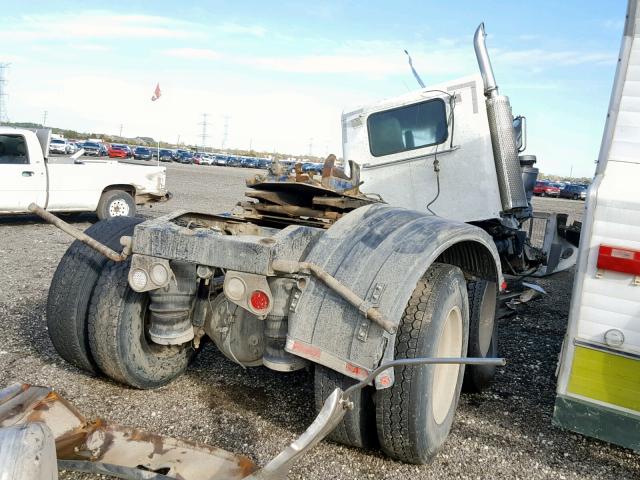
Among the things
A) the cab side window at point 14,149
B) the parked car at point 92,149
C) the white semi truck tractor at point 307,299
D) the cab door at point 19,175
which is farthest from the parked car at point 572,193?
the white semi truck tractor at point 307,299

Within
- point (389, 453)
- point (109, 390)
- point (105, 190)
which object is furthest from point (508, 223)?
point (105, 190)

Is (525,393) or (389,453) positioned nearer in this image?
(389,453)

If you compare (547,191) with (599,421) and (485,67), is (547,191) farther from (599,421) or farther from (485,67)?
(599,421)

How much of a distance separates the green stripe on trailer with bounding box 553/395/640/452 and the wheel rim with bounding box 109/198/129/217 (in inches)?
417

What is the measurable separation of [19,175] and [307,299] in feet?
31.9

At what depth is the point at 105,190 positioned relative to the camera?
12156mm

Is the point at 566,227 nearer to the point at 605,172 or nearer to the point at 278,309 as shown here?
the point at 605,172

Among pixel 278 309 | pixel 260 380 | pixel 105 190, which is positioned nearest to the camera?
pixel 278 309

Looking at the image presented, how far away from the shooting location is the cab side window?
10.7 metres

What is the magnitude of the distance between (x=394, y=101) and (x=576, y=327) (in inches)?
147

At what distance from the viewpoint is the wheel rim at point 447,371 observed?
323 centimetres

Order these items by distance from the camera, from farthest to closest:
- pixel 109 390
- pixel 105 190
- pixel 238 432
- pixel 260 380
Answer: pixel 105 190, pixel 260 380, pixel 109 390, pixel 238 432

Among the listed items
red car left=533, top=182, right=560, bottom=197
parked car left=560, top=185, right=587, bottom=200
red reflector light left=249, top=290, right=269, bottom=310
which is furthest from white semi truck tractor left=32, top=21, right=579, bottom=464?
parked car left=560, top=185, right=587, bottom=200

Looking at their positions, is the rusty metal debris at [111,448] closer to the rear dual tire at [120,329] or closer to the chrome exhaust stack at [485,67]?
the rear dual tire at [120,329]
